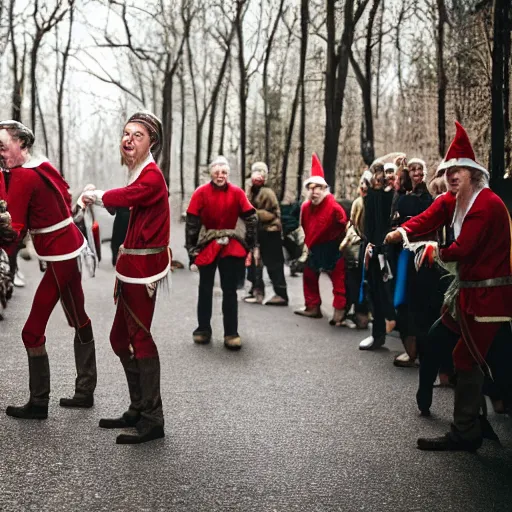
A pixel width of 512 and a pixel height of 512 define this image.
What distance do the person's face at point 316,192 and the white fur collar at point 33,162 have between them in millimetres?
5280

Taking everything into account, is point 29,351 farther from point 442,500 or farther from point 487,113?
point 487,113

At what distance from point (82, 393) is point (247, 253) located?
313 cm

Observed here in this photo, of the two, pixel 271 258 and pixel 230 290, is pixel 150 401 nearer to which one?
pixel 230 290

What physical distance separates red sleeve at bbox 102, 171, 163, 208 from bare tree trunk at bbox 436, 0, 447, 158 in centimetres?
793

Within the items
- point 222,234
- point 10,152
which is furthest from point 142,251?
point 222,234

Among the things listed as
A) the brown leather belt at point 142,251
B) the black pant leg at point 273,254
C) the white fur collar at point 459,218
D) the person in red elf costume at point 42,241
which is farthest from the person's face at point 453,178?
the black pant leg at point 273,254

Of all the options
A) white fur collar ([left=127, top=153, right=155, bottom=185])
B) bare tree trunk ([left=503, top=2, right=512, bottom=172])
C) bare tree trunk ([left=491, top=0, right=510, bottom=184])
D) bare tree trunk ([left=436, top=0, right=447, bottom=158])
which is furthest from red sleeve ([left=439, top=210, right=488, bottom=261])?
bare tree trunk ([left=436, top=0, right=447, bottom=158])

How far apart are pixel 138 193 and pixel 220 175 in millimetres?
3338

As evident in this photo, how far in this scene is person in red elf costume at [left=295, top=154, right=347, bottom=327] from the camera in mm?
9914

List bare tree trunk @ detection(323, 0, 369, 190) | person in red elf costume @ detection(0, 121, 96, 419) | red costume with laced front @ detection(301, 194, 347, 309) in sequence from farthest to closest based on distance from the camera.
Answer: bare tree trunk @ detection(323, 0, 369, 190)
red costume with laced front @ detection(301, 194, 347, 309)
person in red elf costume @ detection(0, 121, 96, 419)

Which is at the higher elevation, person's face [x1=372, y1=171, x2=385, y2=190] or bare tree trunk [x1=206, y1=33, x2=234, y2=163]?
bare tree trunk [x1=206, y1=33, x2=234, y2=163]

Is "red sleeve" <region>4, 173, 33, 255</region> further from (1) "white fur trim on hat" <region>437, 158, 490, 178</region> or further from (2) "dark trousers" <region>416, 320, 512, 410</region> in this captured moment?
(2) "dark trousers" <region>416, 320, 512, 410</region>

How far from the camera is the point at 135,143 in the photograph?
491 cm

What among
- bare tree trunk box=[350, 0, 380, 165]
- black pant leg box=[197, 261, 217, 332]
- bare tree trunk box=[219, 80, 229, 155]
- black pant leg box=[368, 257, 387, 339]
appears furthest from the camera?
bare tree trunk box=[219, 80, 229, 155]
